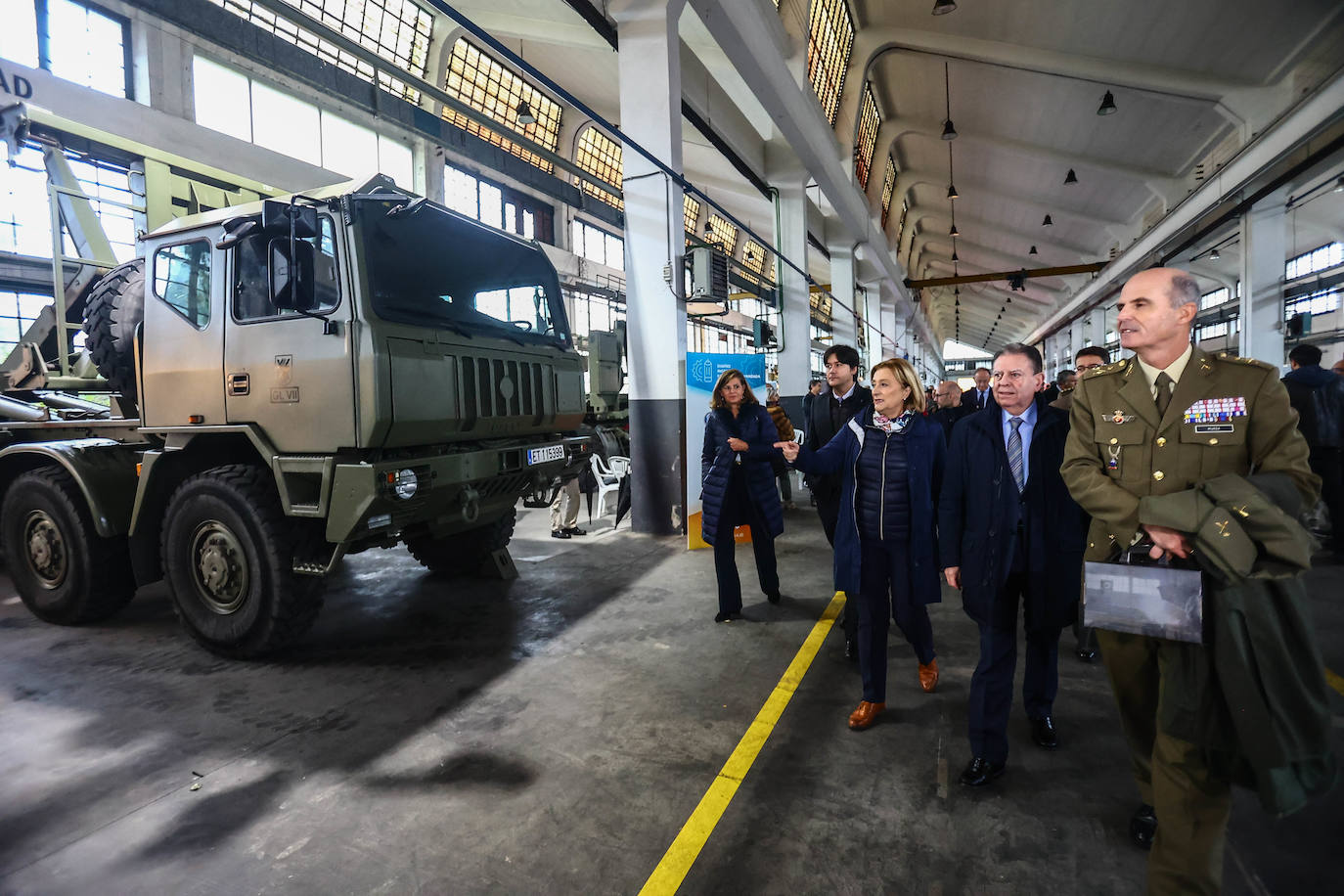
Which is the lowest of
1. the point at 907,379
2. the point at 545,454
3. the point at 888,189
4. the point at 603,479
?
the point at 603,479

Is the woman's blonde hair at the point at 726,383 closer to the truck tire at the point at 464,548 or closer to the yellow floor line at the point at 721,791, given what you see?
the yellow floor line at the point at 721,791

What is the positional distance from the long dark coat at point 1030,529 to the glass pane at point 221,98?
15.3 meters

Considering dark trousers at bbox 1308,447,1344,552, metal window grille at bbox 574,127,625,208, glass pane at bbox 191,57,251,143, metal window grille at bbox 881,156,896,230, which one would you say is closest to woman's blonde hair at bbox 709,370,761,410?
dark trousers at bbox 1308,447,1344,552

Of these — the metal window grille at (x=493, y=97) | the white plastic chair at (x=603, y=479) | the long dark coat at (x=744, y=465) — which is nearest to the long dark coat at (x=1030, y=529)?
the long dark coat at (x=744, y=465)

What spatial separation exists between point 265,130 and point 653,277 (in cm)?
1081

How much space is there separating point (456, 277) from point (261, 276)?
111 cm

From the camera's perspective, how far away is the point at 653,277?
7.35 meters

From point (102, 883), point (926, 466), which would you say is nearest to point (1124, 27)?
point (926, 466)

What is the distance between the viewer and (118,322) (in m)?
4.55

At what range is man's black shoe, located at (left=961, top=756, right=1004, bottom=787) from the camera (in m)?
2.50

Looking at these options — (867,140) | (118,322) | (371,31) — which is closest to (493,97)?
(371,31)

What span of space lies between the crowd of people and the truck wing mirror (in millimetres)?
2511

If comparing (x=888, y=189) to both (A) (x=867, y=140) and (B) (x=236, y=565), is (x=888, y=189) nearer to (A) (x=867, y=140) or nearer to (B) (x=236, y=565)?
(A) (x=867, y=140)

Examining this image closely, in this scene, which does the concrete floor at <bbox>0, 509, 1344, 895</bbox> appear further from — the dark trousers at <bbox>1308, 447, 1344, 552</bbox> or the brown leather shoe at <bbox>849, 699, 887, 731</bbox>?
the dark trousers at <bbox>1308, 447, 1344, 552</bbox>
